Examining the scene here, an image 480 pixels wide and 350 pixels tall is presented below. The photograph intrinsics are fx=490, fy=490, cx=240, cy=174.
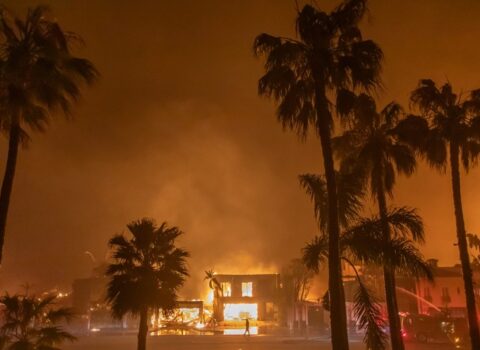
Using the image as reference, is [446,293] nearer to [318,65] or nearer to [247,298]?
[247,298]

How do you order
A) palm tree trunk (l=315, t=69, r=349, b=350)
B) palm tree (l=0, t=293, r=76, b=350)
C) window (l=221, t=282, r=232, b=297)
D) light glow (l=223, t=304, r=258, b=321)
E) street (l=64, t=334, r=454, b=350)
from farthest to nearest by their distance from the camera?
window (l=221, t=282, r=232, b=297)
light glow (l=223, t=304, r=258, b=321)
street (l=64, t=334, r=454, b=350)
palm tree (l=0, t=293, r=76, b=350)
palm tree trunk (l=315, t=69, r=349, b=350)

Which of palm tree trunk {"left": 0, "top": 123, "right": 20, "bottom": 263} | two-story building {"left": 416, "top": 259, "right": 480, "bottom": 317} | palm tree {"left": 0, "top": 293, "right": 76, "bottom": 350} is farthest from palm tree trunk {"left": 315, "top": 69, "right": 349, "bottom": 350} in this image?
Answer: two-story building {"left": 416, "top": 259, "right": 480, "bottom": 317}

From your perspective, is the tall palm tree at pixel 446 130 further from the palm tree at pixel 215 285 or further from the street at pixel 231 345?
the palm tree at pixel 215 285

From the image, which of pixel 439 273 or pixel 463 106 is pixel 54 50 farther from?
pixel 439 273

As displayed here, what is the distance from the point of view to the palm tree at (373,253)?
1496 cm

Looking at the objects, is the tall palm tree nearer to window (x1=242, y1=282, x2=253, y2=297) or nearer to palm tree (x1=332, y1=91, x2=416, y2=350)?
palm tree (x1=332, y1=91, x2=416, y2=350)

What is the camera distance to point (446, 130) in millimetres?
21125

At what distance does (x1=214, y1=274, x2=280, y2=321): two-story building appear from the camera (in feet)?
337

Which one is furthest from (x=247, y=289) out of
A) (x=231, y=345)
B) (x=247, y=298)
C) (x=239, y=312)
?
(x=231, y=345)

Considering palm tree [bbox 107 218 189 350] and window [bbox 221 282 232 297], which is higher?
window [bbox 221 282 232 297]

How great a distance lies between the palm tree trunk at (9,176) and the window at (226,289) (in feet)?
308

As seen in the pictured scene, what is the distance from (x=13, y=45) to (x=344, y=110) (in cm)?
1046

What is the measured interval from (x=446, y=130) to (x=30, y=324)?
17.7 m

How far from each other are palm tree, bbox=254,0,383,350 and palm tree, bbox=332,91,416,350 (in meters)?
4.61
